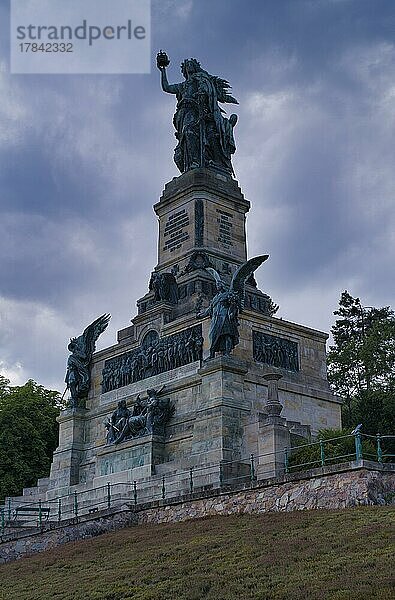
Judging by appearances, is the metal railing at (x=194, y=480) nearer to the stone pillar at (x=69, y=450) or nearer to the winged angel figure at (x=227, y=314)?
the stone pillar at (x=69, y=450)

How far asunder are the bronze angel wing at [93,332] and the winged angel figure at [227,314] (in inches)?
354

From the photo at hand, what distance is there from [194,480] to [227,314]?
6262mm

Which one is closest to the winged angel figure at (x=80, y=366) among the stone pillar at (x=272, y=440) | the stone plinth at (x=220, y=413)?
the stone plinth at (x=220, y=413)

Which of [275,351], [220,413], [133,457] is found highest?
[275,351]

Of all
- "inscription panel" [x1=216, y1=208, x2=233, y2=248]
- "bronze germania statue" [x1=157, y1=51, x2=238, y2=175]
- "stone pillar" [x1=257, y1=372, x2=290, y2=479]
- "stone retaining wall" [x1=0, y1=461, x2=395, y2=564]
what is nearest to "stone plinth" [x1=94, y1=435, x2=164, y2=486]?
"stone pillar" [x1=257, y1=372, x2=290, y2=479]

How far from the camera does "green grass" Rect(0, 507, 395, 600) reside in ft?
55.5

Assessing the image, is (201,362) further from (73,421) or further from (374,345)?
(374,345)

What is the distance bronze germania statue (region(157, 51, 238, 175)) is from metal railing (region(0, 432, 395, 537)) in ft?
52.3

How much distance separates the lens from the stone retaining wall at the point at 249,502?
23.7 m

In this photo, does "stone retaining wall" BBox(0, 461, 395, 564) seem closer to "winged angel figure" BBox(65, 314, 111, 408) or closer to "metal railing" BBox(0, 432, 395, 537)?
"metal railing" BBox(0, 432, 395, 537)

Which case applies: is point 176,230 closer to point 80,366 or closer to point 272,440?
point 80,366

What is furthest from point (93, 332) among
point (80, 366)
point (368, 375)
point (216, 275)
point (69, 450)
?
point (368, 375)

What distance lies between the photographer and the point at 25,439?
4944 cm

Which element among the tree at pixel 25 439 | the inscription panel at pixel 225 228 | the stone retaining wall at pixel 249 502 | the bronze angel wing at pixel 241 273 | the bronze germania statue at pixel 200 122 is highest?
the bronze germania statue at pixel 200 122
